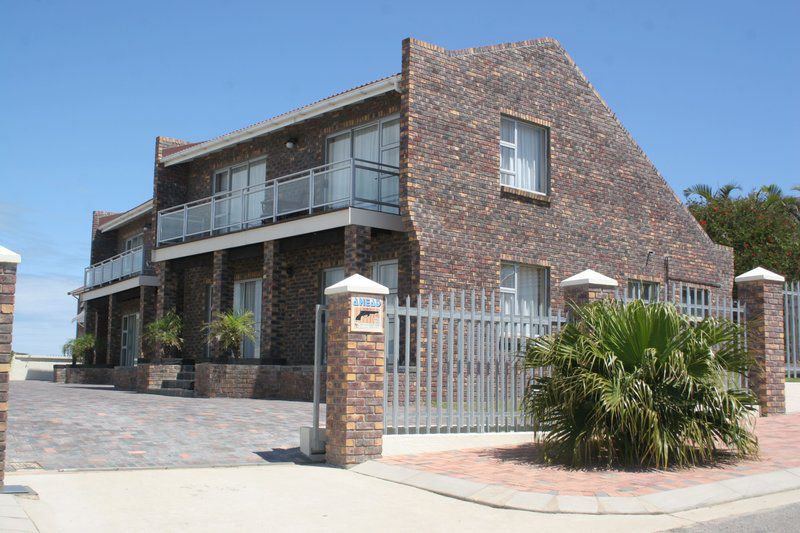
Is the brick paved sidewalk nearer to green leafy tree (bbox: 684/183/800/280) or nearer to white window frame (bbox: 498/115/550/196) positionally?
white window frame (bbox: 498/115/550/196)

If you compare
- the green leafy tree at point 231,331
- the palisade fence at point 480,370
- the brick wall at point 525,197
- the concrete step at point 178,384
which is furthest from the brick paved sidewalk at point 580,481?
the concrete step at point 178,384

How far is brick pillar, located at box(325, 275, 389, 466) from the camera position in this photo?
9453 millimetres

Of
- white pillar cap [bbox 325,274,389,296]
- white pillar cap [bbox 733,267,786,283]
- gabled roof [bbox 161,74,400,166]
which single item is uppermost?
gabled roof [bbox 161,74,400,166]

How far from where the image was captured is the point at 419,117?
56.3 feet

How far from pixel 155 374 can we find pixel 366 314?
1368 centimetres

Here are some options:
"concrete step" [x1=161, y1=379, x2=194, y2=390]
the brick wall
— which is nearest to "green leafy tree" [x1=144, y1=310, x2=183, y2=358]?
"concrete step" [x1=161, y1=379, x2=194, y2=390]

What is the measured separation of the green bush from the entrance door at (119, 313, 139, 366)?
76.1ft

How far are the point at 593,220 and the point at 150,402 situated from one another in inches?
430

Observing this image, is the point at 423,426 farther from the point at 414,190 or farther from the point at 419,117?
the point at 419,117

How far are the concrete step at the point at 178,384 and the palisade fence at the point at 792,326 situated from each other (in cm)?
1318

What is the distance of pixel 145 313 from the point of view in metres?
25.6

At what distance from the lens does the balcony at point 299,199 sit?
60.2ft

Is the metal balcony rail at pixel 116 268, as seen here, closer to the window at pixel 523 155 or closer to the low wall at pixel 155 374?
the low wall at pixel 155 374

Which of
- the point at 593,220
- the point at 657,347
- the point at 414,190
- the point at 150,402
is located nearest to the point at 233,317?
the point at 150,402
